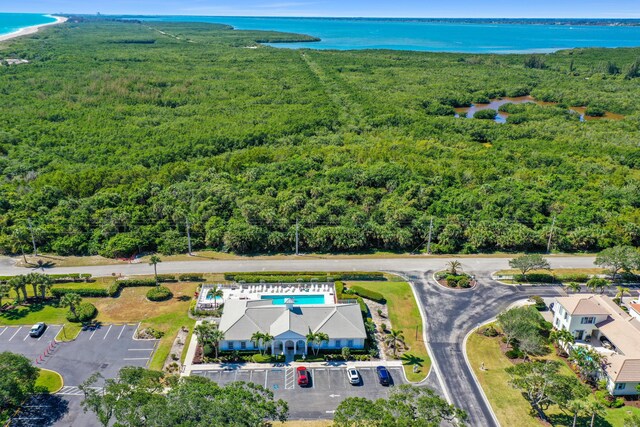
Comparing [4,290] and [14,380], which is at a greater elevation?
[14,380]

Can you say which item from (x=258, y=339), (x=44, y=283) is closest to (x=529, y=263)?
(x=258, y=339)

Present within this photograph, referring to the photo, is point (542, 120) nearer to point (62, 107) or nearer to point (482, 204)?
point (482, 204)

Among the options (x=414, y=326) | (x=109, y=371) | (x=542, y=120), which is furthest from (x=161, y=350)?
(x=542, y=120)

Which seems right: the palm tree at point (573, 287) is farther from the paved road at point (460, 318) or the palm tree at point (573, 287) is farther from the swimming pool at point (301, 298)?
the swimming pool at point (301, 298)

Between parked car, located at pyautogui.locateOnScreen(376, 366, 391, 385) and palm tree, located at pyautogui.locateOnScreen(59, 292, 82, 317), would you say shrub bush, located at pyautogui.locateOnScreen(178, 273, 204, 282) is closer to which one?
palm tree, located at pyautogui.locateOnScreen(59, 292, 82, 317)

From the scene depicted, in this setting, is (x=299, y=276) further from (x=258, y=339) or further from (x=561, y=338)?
(x=561, y=338)
